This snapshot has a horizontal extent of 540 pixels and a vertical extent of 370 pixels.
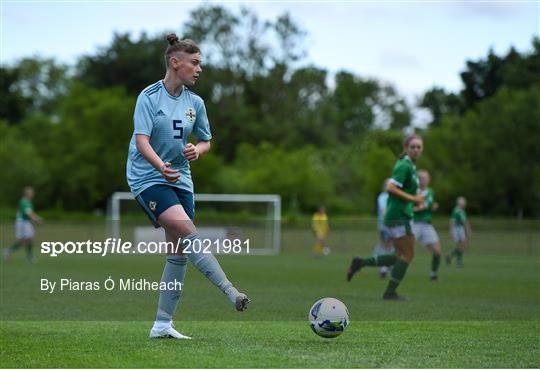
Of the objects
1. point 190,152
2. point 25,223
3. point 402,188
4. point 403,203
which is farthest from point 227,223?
point 190,152

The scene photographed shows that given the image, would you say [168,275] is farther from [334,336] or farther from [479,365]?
[479,365]

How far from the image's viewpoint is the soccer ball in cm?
852

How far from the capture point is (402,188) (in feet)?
47.4

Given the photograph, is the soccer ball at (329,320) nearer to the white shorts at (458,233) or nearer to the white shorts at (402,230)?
the white shorts at (402,230)

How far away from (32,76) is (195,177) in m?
32.8

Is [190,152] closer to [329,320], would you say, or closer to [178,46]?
[178,46]

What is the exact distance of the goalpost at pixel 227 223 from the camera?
4350 cm

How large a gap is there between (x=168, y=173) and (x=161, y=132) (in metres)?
0.51

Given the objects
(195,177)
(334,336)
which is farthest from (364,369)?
(195,177)

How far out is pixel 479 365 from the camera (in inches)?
282

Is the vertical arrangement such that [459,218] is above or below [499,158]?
below

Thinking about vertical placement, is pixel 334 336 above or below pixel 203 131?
below

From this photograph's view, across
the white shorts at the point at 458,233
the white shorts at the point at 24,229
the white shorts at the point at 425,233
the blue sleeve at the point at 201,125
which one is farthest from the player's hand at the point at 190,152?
the white shorts at the point at 458,233

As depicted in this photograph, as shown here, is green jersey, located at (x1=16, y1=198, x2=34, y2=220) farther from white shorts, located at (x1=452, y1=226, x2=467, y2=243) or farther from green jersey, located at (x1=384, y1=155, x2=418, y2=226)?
green jersey, located at (x1=384, y1=155, x2=418, y2=226)
